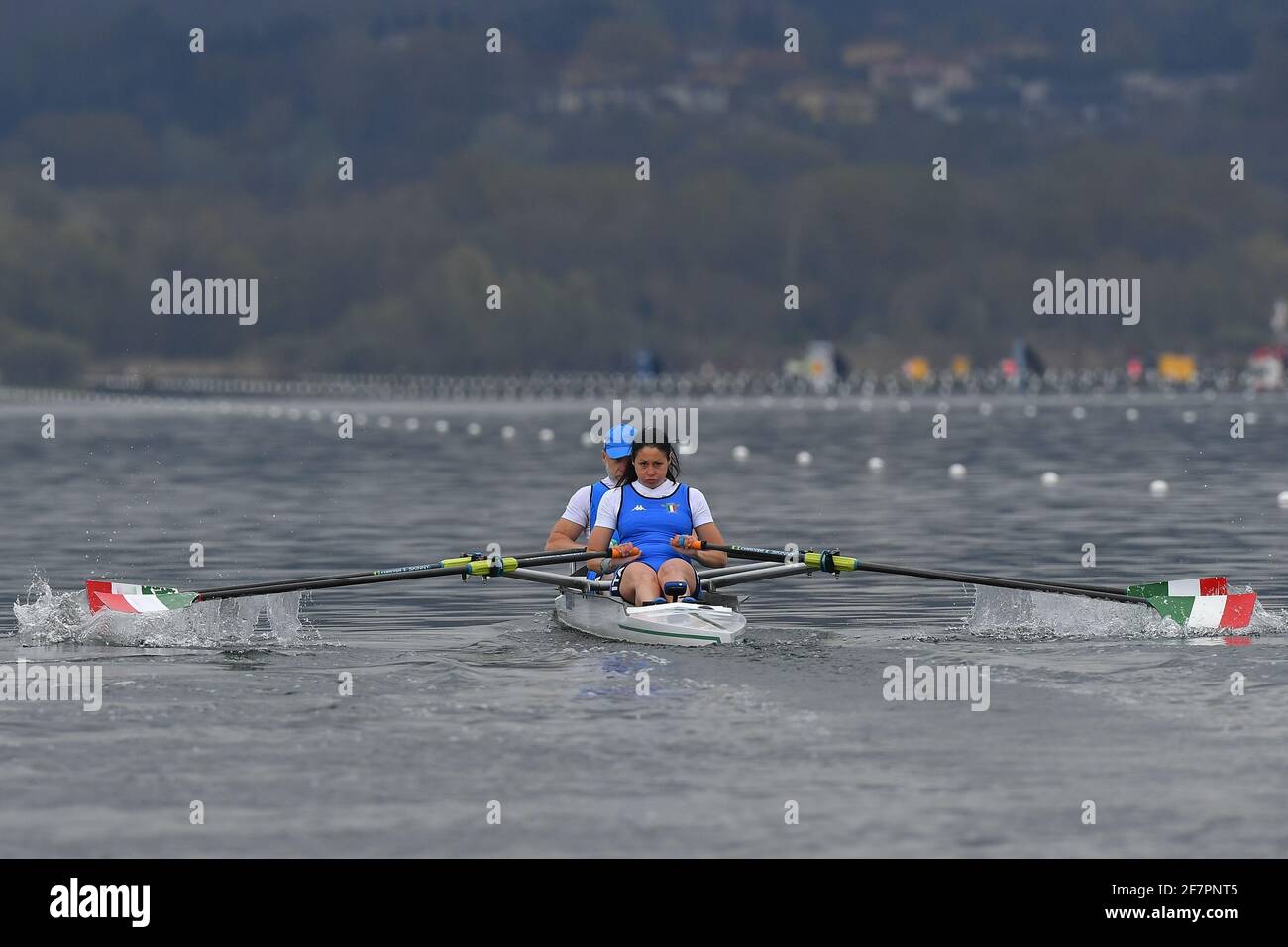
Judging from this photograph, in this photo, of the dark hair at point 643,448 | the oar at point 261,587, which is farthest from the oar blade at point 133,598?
the dark hair at point 643,448

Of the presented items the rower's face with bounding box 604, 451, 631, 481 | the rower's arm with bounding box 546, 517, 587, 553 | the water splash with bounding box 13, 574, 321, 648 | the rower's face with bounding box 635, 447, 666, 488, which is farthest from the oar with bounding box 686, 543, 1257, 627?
the water splash with bounding box 13, 574, 321, 648

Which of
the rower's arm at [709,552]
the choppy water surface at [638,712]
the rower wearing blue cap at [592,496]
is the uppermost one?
the rower wearing blue cap at [592,496]

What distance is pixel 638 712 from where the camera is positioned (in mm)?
14781

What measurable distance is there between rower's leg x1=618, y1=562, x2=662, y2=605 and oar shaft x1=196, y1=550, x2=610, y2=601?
346mm

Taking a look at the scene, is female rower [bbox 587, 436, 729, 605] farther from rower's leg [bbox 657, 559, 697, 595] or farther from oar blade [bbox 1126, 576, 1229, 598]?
oar blade [bbox 1126, 576, 1229, 598]

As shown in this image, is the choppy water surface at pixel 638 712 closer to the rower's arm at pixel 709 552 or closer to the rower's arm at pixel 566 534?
the rower's arm at pixel 566 534

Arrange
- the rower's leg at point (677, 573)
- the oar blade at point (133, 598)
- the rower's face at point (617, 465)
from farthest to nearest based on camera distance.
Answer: the rower's face at point (617, 465) → the oar blade at point (133, 598) → the rower's leg at point (677, 573)

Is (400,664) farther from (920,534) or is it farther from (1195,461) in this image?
(1195,461)

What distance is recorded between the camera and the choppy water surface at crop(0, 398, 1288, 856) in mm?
11641

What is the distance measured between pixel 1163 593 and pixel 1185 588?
19 cm

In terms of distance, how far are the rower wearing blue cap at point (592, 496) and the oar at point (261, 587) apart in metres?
0.40

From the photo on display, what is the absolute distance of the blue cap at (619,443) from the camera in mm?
19281
